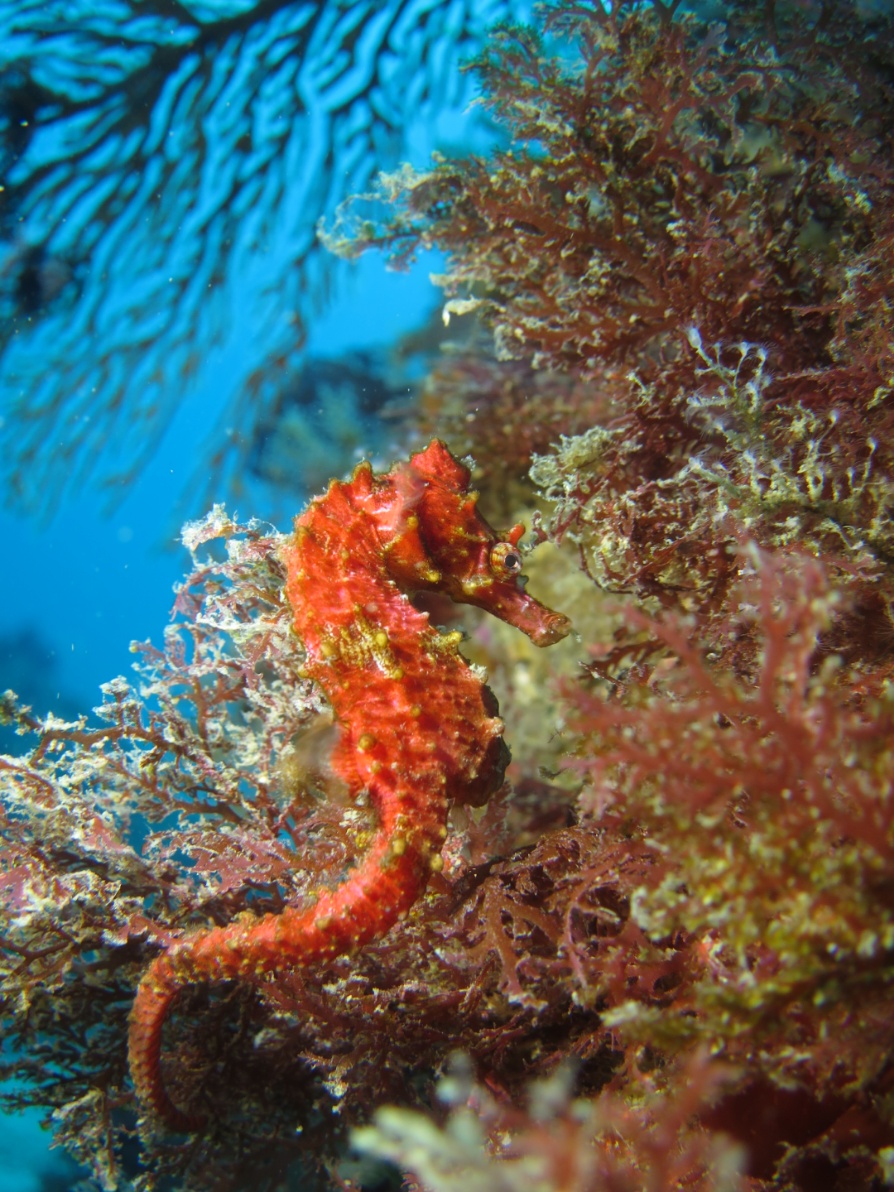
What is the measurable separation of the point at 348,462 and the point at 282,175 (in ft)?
7.00

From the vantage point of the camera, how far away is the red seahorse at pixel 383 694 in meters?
1.71

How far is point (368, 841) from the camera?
1.85 m

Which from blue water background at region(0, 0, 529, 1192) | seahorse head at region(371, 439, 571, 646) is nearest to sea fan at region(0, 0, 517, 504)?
blue water background at region(0, 0, 529, 1192)

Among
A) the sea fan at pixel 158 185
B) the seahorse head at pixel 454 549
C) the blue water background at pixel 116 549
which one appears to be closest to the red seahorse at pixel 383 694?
the seahorse head at pixel 454 549

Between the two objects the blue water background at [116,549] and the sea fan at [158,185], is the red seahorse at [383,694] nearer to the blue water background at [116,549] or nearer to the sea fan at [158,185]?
the blue water background at [116,549]

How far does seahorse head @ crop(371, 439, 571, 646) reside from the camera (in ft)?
6.60

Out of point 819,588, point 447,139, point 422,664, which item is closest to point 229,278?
point 447,139

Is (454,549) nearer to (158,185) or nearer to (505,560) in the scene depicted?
(505,560)

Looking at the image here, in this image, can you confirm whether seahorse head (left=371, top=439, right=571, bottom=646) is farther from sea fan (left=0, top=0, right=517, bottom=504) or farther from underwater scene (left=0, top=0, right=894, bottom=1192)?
sea fan (left=0, top=0, right=517, bottom=504)

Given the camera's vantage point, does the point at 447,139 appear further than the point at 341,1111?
Yes

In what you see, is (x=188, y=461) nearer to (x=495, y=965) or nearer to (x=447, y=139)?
(x=447, y=139)

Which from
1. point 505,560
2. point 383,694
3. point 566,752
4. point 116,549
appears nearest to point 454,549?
point 505,560

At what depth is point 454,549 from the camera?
2.08 metres

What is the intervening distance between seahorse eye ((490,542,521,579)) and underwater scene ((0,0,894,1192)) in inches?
1.8
